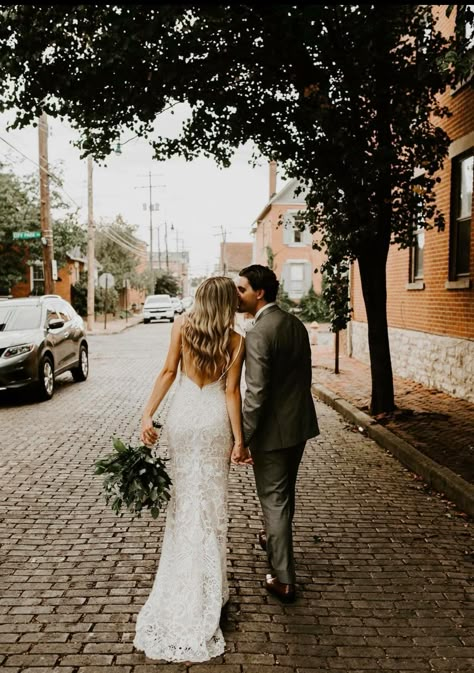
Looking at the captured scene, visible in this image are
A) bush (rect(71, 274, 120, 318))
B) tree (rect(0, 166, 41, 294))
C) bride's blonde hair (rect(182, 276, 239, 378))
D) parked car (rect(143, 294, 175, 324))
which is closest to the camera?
bride's blonde hair (rect(182, 276, 239, 378))

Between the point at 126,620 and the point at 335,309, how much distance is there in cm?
707

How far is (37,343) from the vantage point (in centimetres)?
1134

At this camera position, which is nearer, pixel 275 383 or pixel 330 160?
pixel 275 383

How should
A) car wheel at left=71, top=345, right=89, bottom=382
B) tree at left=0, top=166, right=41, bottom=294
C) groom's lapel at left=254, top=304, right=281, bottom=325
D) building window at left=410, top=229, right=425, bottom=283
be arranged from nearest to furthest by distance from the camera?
groom's lapel at left=254, top=304, right=281, bottom=325
building window at left=410, top=229, right=425, bottom=283
car wheel at left=71, top=345, right=89, bottom=382
tree at left=0, top=166, right=41, bottom=294

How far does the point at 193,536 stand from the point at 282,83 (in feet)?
23.0

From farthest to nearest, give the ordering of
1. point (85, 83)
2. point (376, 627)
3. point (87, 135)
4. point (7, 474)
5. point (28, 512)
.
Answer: point (87, 135), point (85, 83), point (7, 474), point (28, 512), point (376, 627)

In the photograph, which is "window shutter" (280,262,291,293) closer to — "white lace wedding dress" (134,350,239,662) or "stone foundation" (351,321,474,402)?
"stone foundation" (351,321,474,402)

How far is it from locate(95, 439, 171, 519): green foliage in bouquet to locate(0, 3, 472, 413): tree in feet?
16.2

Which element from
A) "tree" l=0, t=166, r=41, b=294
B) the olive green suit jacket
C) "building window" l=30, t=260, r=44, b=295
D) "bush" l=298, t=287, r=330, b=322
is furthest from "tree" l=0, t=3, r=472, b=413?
"building window" l=30, t=260, r=44, b=295

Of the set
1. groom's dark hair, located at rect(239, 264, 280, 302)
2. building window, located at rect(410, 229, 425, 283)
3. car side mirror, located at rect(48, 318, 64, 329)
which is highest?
building window, located at rect(410, 229, 425, 283)

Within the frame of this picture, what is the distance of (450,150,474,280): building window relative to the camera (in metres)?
10.9

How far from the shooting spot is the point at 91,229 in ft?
108

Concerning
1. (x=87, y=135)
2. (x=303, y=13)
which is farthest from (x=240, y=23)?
(x=87, y=135)

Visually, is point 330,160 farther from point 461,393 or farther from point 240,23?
point 461,393
